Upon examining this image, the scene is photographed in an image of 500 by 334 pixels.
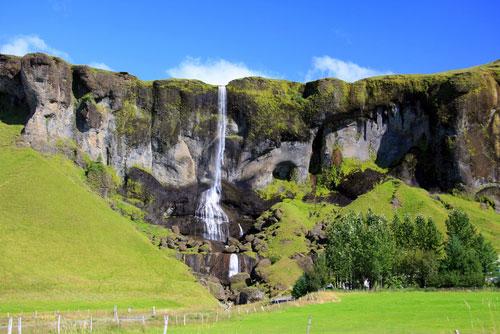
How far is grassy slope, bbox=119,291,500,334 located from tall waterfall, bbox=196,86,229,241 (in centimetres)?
7154

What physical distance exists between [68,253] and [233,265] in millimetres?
32579

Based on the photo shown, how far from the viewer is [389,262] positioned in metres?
82.4

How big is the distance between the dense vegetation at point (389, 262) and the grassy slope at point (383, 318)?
15815mm

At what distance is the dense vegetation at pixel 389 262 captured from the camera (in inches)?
3061

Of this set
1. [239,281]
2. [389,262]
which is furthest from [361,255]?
[239,281]

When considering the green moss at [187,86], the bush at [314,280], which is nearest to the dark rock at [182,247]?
the bush at [314,280]

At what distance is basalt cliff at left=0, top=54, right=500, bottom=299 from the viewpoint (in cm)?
13138

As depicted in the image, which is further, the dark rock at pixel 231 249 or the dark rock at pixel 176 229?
the dark rock at pixel 176 229

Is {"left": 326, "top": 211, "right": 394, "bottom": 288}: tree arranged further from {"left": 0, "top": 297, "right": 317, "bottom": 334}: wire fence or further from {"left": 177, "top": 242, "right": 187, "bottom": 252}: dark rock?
{"left": 177, "top": 242, "right": 187, "bottom": 252}: dark rock

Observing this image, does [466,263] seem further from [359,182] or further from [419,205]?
[359,182]

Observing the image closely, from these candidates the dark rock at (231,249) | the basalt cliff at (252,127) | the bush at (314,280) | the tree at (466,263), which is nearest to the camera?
the tree at (466,263)

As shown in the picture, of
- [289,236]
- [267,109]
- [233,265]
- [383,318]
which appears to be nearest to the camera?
[383,318]

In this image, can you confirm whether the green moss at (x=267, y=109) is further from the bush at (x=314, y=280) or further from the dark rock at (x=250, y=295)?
the bush at (x=314, y=280)

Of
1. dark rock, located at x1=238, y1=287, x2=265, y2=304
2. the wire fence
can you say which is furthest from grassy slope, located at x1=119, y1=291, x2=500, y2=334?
dark rock, located at x1=238, y1=287, x2=265, y2=304
